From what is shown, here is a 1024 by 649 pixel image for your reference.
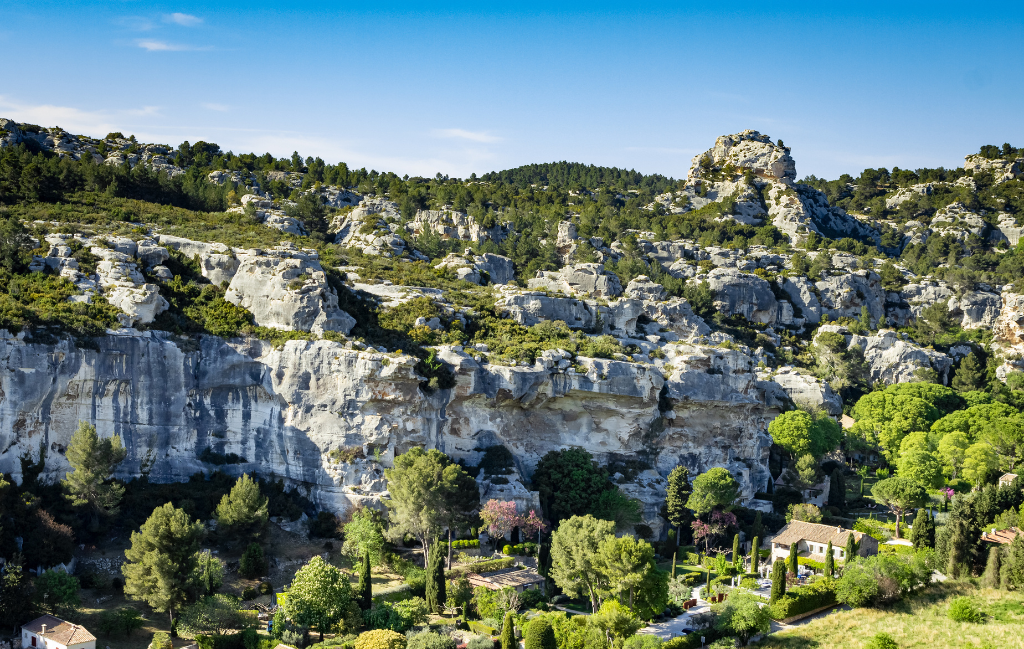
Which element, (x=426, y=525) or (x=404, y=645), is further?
(x=426, y=525)

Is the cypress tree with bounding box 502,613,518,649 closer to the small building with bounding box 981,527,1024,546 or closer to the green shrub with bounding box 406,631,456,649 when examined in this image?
the green shrub with bounding box 406,631,456,649

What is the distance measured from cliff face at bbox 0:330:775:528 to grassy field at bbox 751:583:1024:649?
1495 centimetres

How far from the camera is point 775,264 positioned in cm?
10325

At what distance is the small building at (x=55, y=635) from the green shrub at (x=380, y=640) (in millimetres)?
10390

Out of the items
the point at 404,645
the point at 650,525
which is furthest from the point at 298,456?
the point at 650,525

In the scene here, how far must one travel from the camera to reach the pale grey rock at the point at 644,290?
80.7m

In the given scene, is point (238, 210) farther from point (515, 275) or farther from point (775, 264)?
point (775, 264)

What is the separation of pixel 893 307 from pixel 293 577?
78513mm

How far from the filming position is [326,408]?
5159 cm

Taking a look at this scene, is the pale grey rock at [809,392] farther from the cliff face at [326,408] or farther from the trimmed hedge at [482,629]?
the trimmed hedge at [482,629]

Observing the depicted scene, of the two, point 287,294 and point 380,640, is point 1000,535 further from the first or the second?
point 287,294

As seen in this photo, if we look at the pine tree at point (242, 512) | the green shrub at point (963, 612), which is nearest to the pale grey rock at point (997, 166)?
the green shrub at point (963, 612)

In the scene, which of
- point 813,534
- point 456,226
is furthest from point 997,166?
point 813,534

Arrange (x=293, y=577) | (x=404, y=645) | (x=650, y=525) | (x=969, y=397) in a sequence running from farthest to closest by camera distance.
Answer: (x=969, y=397) → (x=650, y=525) → (x=293, y=577) → (x=404, y=645)
